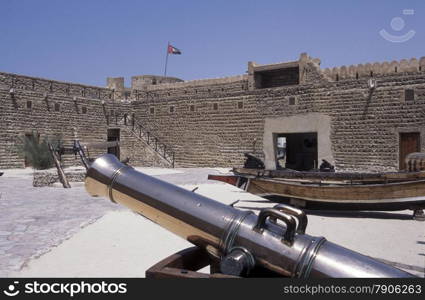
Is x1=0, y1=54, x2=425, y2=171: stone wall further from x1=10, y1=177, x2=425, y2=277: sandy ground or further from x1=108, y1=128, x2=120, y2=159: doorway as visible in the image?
x1=10, y1=177, x2=425, y2=277: sandy ground

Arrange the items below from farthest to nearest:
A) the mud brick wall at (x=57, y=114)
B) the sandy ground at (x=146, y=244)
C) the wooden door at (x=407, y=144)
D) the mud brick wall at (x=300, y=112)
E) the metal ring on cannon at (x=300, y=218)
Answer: the mud brick wall at (x=57, y=114)
the mud brick wall at (x=300, y=112)
the wooden door at (x=407, y=144)
the sandy ground at (x=146, y=244)
the metal ring on cannon at (x=300, y=218)

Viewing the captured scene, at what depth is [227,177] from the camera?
8055mm

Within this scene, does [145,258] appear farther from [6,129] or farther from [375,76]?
[6,129]

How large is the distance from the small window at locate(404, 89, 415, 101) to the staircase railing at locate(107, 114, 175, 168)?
38.0 feet

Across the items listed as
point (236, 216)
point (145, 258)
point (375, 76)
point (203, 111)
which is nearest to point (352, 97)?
point (375, 76)

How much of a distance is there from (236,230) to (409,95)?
45.5ft

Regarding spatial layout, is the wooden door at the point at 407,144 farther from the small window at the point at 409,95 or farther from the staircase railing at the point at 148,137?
the staircase railing at the point at 148,137

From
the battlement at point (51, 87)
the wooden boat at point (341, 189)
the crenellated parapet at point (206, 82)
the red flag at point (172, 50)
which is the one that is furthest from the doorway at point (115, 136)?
the wooden boat at point (341, 189)

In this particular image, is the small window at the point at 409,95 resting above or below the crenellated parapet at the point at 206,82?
below

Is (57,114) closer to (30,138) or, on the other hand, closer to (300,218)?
(30,138)

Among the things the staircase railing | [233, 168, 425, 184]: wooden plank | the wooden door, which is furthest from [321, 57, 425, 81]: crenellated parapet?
the staircase railing

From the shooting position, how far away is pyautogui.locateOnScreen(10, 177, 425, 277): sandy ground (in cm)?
376

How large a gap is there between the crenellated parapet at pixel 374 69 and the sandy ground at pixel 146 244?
834cm

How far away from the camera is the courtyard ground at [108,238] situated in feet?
12.7
